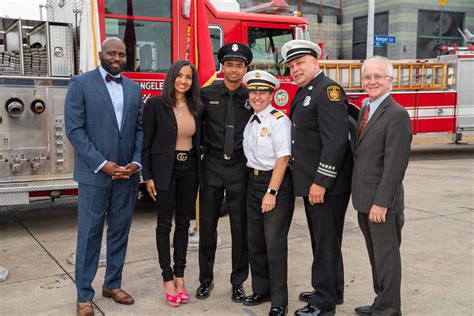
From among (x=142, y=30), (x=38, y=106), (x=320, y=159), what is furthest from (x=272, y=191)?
(x=142, y=30)

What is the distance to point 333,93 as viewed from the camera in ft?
11.4

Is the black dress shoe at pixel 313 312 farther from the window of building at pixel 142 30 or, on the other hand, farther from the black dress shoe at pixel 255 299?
the window of building at pixel 142 30

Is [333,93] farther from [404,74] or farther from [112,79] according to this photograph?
[404,74]

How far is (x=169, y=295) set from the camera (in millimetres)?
3988

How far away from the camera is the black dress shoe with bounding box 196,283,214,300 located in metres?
4.11

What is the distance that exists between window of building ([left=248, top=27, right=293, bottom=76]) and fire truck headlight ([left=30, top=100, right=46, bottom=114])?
3008 mm

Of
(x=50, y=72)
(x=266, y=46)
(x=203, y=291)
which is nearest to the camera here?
(x=203, y=291)

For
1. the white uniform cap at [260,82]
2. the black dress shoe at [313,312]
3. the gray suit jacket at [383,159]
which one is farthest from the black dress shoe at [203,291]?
the white uniform cap at [260,82]

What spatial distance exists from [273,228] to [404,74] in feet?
34.1

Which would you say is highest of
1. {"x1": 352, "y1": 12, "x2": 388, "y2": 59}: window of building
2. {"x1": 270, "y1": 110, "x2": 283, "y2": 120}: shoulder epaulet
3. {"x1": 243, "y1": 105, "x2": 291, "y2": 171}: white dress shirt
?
{"x1": 352, "y1": 12, "x2": 388, "y2": 59}: window of building

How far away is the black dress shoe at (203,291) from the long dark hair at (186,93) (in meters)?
1.44

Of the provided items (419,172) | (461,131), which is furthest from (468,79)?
(419,172)

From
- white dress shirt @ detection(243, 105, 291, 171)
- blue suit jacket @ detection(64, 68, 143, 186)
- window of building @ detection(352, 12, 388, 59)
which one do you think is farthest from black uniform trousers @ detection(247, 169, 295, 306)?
window of building @ detection(352, 12, 388, 59)

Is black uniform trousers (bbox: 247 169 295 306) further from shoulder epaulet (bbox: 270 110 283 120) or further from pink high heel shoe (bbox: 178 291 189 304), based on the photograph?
pink high heel shoe (bbox: 178 291 189 304)
